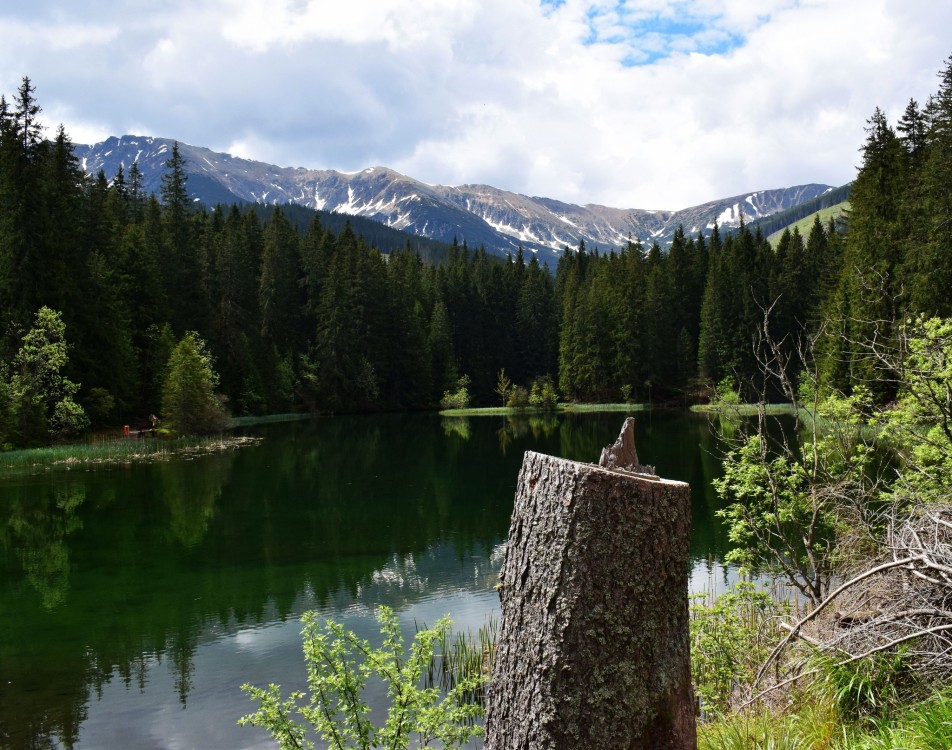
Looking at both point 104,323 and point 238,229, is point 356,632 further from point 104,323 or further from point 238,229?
point 238,229

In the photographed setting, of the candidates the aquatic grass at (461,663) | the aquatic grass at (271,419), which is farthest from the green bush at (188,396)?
the aquatic grass at (461,663)

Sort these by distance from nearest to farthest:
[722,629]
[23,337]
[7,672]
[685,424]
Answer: [722,629], [7,672], [23,337], [685,424]

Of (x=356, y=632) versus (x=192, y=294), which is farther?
(x=192, y=294)

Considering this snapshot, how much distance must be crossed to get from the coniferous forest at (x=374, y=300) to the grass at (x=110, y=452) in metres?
2.24

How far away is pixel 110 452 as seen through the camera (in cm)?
3203

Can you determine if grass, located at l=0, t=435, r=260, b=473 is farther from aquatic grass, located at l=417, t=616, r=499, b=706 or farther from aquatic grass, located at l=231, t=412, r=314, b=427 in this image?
aquatic grass, located at l=417, t=616, r=499, b=706

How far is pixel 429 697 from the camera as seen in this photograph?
5.82 meters

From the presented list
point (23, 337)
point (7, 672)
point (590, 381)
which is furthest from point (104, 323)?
point (590, 381)

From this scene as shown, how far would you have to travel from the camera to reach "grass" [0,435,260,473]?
2817 cm

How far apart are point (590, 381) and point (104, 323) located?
4527 centimetres

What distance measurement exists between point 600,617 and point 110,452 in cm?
3318

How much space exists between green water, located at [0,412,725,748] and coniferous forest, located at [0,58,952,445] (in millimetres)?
10622

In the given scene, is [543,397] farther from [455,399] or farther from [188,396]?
[188,396]

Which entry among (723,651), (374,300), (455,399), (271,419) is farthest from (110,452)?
(455,399)
